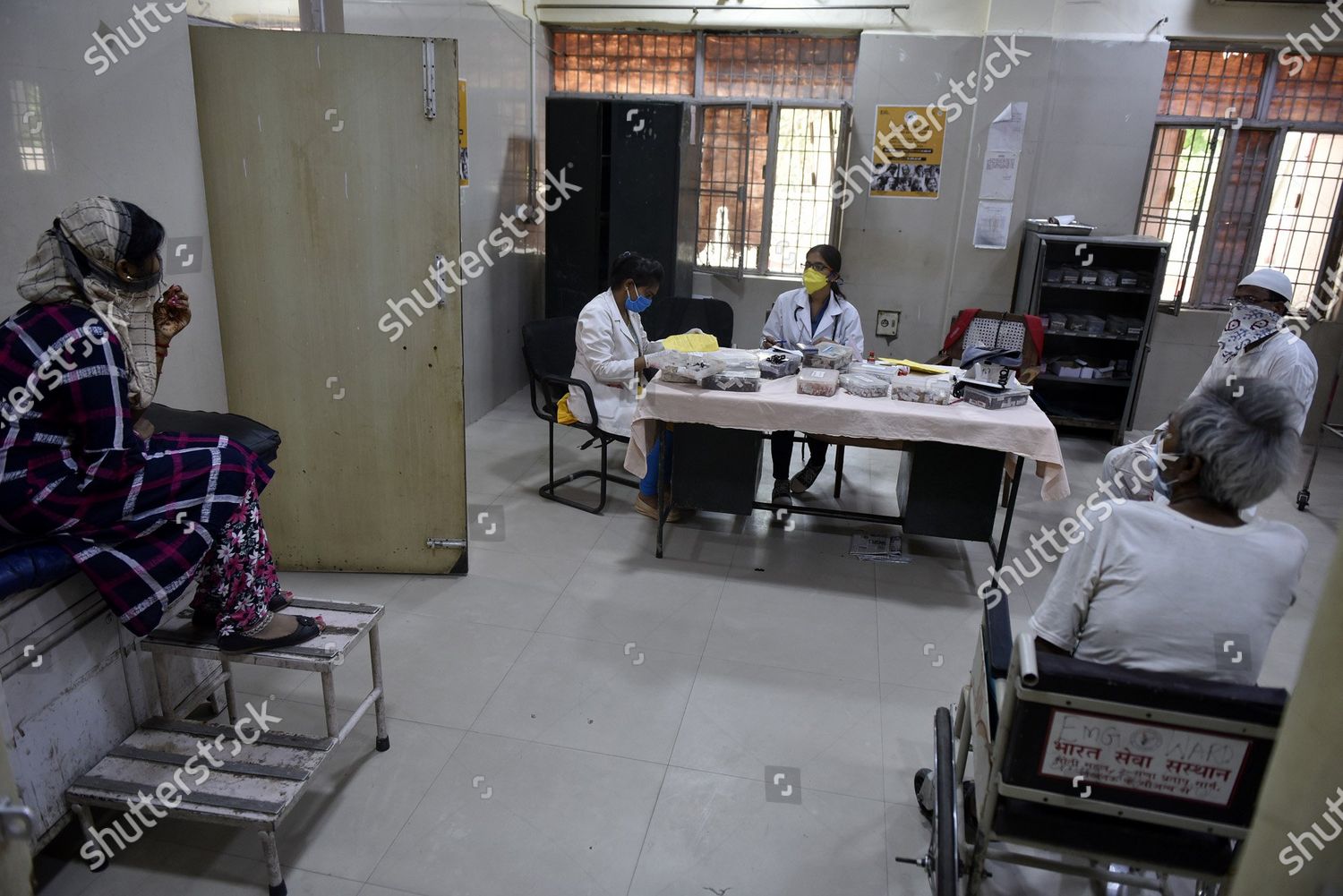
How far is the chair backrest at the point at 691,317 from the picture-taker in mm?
5426

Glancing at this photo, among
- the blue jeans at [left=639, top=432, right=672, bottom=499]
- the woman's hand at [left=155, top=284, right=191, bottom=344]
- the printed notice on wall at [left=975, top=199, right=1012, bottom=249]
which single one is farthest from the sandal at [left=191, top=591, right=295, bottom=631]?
the printed notice on wall at [left=975, top=199, right=1012, bottom=249]

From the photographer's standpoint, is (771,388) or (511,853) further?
(771,388)

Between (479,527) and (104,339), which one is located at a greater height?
(104,339)

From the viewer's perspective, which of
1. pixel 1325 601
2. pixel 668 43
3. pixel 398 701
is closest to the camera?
pixel 1325 601

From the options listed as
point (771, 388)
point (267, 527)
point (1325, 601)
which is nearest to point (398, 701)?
point (267, 527)

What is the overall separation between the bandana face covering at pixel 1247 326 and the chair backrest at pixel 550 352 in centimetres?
299

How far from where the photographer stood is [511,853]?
7.25ft

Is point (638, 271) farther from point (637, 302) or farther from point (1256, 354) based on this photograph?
point (1256, 354)

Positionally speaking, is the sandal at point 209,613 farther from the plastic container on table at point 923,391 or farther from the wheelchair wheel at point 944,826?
the plastic container on table at point 923,391

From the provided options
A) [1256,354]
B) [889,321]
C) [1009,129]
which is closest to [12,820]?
→ [1256,354]

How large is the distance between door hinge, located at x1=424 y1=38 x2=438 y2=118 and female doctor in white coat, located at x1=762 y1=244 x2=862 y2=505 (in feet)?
7.07

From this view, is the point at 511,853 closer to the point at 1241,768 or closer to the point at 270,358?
the point at 1241,768

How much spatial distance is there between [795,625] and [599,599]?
2.65 ft

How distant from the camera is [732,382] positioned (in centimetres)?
367
